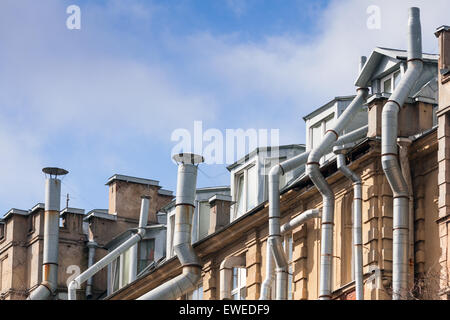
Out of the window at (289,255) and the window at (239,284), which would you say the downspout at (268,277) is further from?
the window at (239,284)

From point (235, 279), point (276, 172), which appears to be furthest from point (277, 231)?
point (235, 279)

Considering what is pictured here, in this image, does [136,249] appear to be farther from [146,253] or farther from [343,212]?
[343,212]

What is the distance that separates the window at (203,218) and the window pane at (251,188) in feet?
13.1

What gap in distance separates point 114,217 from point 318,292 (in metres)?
25.7

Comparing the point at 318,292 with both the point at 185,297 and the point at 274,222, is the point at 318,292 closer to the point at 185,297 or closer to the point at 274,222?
the point at 274,222

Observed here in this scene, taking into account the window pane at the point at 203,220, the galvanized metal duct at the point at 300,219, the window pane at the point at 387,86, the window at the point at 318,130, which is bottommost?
the galvanized metal duct at the point at 300,219

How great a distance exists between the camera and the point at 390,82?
5272 cm

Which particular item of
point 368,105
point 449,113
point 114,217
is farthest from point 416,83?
point 114,217

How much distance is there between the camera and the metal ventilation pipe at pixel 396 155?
4600cm

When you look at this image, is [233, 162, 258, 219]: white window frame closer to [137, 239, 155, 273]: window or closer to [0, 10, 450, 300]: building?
[0, 10, 450, 300]: building

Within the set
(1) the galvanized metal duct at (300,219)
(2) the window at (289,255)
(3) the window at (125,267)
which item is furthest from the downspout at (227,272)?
(3) the window at (125,267)

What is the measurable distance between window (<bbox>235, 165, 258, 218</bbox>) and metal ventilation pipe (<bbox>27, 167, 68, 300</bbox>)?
1203 centimetres

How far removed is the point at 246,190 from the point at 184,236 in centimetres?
284
